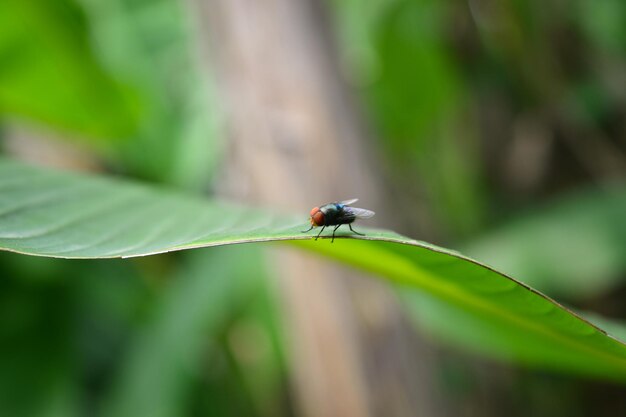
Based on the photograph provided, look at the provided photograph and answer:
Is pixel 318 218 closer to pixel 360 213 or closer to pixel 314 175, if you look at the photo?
pixel 360 213

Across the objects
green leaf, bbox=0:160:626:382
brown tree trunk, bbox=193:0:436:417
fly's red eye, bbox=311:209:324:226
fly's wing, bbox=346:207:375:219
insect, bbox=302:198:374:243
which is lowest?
green leaf, bbox=0:160:626:382

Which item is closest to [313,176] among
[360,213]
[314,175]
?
[314,175]

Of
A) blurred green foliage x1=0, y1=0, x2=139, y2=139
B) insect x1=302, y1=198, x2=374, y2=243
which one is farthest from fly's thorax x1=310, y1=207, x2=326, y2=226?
blurred green foliage x1=0, y1=0, x2=139, y2=139

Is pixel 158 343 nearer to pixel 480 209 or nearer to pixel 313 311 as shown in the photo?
pixel 313 311

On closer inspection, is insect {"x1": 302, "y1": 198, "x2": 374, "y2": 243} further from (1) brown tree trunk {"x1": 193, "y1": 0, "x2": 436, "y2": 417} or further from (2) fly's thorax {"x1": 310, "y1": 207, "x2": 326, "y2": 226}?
(1) brown tree trunk {"x1": 193, "y1": 0, "x2": 436, "y2": 417}

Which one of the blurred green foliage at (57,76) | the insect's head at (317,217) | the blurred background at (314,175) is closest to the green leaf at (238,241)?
the insect's head at (317,217)

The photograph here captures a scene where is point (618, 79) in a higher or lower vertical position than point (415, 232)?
higher

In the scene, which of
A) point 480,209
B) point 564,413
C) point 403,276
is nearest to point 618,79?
point 480,209
